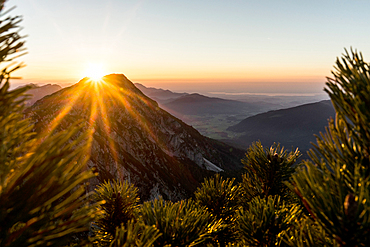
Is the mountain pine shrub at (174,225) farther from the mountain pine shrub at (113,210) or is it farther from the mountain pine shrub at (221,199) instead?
the mountain pine shrub at (221,199)

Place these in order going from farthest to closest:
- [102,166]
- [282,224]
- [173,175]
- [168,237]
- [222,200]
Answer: [173,175] → [102,166] → [222,200] → [282,224] → [168,237]

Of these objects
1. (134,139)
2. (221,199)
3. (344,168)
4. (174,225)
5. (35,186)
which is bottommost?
(134,139)

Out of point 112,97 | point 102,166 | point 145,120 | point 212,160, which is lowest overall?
point 212,160

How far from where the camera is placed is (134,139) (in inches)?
4412

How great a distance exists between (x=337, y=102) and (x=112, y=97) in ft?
445

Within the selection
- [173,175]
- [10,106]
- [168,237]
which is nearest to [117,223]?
[168,237]

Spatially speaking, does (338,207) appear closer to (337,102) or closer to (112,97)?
(337,102)

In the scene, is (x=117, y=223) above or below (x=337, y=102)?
below

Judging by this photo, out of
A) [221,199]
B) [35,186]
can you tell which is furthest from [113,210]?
[221,199]

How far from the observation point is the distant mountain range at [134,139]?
84312mm

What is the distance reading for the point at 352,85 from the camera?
240 centimetres

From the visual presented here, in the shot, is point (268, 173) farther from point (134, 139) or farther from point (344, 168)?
point (134, 139)

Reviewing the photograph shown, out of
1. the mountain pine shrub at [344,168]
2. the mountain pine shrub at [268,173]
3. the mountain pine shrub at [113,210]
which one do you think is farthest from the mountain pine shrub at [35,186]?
the mountain pine shrub at [268,173]

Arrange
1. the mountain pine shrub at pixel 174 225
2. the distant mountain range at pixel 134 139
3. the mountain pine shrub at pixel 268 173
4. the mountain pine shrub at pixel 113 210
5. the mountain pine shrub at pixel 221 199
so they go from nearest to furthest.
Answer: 1. the mountain pine shrub at pixel 174 225
2. the mountain pine shrub at pixel 113 210
3. the mountain pine shrub at pixel 268 173
4. the mountain pine shrub at pixel 221 199
5. the distant mountain range at pixel 134 139
